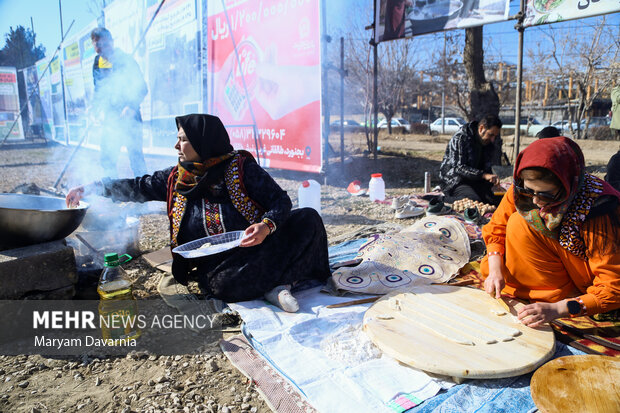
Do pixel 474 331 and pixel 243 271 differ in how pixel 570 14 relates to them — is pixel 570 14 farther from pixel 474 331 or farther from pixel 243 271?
pixel 243 271

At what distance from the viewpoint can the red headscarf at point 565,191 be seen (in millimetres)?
1838

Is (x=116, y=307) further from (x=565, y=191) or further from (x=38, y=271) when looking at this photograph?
(x=565, y=191)

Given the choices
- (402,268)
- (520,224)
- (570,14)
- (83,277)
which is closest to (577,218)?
(520,224)

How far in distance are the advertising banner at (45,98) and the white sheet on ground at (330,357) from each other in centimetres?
1761

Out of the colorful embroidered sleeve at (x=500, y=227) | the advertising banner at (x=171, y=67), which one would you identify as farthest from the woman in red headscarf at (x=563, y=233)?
the advertising banner at (x=171, y=67)

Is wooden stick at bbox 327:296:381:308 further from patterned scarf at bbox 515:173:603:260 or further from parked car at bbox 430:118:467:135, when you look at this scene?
parked car at bbox 430:118:467:135

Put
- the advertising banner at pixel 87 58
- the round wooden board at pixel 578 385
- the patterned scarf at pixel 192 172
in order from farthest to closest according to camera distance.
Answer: the advertising banner at pixel 87 58 → the patterned scarf at pixel 192 172 → the round wooden board at pixel 578 385

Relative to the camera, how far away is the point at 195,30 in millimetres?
8461

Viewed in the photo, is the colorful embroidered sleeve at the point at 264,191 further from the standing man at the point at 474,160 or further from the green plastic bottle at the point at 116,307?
the standing man at the point at 474,160

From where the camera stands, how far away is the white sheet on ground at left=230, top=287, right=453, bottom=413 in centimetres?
174

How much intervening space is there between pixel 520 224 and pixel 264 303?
1.52m

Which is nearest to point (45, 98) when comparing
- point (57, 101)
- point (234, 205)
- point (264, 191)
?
point (57, 101)

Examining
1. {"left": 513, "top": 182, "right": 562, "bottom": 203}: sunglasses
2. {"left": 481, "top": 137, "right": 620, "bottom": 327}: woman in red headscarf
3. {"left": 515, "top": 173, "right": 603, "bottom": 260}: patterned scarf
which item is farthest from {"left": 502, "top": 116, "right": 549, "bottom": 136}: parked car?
{"left": 513, "top": 182, "right": 562, "bottom": 203}: sunglasses

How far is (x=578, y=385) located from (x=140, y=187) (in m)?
2.63
